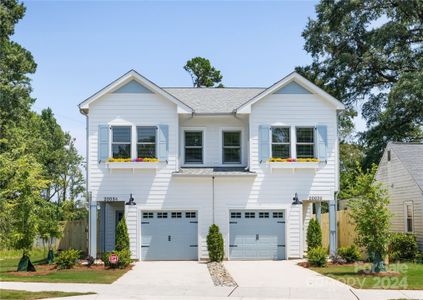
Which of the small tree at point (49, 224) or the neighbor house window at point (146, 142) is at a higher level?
the neighbor house window at point (146, 142)

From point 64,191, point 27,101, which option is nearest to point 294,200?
point 27,101

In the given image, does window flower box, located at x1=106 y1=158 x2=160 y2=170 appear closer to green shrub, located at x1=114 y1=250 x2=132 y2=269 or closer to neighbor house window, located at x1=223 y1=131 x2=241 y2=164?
neighbor house window, located at x1=223 y1=131 x2=241 y2=164

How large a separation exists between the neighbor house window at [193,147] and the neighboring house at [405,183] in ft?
29.3

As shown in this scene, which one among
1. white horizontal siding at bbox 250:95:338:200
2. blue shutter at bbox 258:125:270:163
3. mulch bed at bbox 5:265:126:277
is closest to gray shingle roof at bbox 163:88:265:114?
white horizontal siding at bbox 250:95:338:200

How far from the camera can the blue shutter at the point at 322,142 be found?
87.9 feet

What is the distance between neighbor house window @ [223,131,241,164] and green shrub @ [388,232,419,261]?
7.58m

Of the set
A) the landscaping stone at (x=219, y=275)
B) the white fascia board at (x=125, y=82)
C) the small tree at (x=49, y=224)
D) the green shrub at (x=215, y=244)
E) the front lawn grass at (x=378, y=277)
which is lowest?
the landscaping stone at (x=219, y=275)

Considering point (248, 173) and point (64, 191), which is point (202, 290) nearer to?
point (248, 173)

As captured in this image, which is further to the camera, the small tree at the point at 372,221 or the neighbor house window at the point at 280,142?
the neighbor house window at the point at 280,142

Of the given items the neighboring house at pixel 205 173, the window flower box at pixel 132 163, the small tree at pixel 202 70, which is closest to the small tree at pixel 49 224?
the neighboring house at pixel 205 173

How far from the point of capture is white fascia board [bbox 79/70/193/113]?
26.5 metres

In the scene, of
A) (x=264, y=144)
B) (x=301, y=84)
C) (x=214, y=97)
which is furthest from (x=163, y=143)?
(x=301, y=84)

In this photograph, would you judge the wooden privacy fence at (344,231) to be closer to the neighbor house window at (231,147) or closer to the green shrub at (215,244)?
the neighbor house window at (231,147)

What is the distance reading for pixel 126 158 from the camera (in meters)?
26.4
